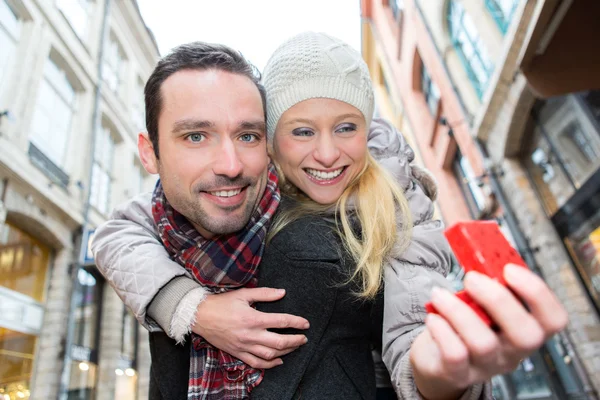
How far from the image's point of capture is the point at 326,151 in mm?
2074

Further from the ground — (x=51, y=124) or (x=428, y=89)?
(x=428, y=89)

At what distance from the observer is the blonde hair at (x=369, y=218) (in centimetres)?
167

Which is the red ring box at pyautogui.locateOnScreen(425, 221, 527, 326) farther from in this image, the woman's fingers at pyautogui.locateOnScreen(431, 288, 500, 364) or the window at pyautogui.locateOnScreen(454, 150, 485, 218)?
the window at pyautogui.locateOnScreen(454, 150, 485, 218)

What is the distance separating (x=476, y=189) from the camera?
36.6ft

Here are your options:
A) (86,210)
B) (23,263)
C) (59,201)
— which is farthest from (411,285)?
(86,210)

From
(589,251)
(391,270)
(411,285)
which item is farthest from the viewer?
(589,251)

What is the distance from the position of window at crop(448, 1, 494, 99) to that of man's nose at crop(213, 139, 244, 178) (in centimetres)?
821

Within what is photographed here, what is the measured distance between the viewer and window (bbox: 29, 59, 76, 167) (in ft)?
29.6

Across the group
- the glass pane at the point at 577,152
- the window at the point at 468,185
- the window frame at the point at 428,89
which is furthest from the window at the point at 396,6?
the glass pane at the point at 577,152

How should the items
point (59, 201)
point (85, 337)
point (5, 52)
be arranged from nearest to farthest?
point (5, 52)
point (59, 201)
point (85, 337)

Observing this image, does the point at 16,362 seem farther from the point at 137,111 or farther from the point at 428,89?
the point at 428,89

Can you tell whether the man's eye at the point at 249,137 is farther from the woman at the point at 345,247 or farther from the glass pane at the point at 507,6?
the glass pane at the point at 507,6

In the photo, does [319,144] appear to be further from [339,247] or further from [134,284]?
[134,284]

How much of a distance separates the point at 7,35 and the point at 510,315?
33.6ft
